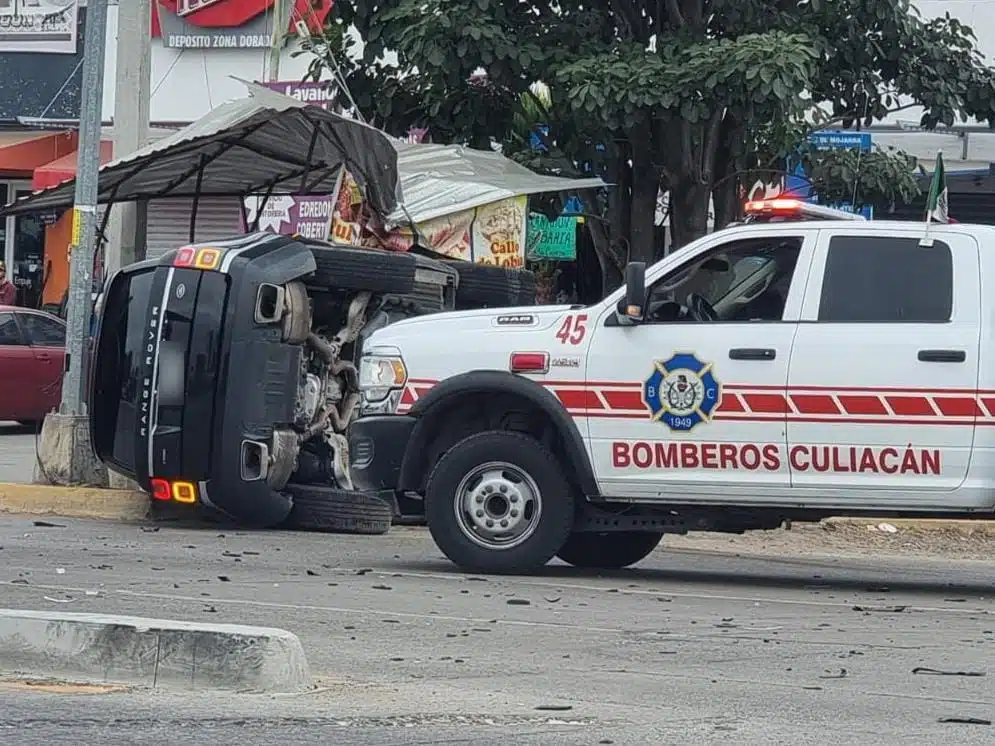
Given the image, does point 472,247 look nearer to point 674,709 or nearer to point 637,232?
point 637,232

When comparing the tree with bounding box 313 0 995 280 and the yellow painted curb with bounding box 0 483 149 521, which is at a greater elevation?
the tree with bounding box 313 0 995 280

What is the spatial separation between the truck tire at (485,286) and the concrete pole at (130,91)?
2.79 meters

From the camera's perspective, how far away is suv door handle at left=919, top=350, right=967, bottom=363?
9.89m

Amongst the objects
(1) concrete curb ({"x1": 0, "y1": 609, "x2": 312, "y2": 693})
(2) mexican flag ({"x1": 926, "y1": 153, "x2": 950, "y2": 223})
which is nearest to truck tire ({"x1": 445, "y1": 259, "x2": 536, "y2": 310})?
(2) mexican flag ({"x1": 926, "y1": 153, "x2": 950, "y2": 223})

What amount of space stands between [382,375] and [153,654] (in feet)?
13.4

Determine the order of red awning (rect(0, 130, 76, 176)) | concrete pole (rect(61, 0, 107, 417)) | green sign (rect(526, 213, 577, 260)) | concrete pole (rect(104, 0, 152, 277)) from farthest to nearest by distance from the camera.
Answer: red awning (rect(0, 130, 76, 176))
green sign (rect(526, 213, 577, 260))
concrete pole (rect(104, 0, 152, 277))
concrete pole (rect(61, 0, 107, 417))

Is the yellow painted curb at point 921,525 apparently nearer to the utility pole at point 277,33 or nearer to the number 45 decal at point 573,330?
the number 45 decal at point 573,330

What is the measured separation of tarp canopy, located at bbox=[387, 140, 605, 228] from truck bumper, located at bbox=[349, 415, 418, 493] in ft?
16.2

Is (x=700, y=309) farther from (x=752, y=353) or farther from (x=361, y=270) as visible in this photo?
(x=361, y=270)

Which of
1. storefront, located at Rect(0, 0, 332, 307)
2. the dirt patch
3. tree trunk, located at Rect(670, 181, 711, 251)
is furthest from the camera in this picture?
storefront, located at Rect(0, 0, 332, 307)

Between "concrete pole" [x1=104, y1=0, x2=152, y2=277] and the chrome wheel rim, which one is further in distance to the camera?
"concrete pole" [x1=104, y1=0, x2=152, y2=277]

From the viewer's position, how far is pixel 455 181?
53.4 feet

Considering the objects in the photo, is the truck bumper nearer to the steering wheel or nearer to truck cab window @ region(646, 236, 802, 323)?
truck cab window @ region(646, 236, 802, 323)

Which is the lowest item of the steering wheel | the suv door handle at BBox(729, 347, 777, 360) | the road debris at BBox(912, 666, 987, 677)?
the road debris at BBox(912, 666, 987, 677)
